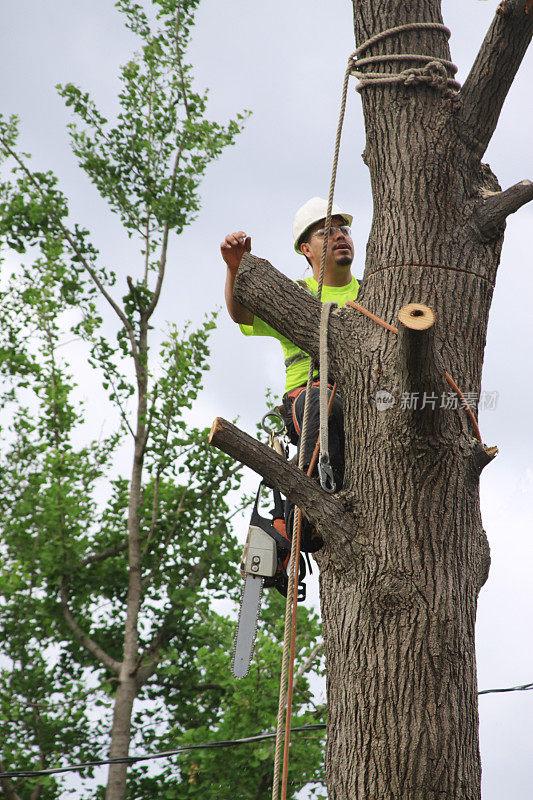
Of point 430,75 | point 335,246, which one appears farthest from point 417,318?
point 335,246

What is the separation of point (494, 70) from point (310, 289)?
1.19 metres

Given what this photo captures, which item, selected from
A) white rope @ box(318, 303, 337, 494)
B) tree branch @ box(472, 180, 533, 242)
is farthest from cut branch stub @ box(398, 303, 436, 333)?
tree branch @ box(472, 180, 533, 242)

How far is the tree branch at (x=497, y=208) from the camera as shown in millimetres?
2438

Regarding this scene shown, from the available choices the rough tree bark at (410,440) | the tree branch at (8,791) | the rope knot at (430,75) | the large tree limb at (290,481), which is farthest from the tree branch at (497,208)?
the tree branch at (8,791)

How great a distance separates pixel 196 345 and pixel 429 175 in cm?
610

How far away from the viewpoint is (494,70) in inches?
100

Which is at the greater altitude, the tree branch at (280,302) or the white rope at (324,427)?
the tree branch at (280,302)

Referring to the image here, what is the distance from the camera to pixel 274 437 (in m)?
3.18

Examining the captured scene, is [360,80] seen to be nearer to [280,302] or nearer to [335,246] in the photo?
[335,246]

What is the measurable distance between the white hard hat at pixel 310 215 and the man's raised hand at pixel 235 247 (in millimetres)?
1036

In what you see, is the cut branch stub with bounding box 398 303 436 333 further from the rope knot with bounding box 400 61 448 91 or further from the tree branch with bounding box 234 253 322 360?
the rope knot with bounding box 400 61 448 91

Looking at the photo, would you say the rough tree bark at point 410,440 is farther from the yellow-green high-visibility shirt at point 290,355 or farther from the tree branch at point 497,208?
the yellow-green high-visibility shirt at point 290,355

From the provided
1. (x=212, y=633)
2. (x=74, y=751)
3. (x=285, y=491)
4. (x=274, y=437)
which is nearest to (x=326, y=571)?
(x=285, y=491)

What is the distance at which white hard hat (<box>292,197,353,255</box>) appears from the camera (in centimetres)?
346
